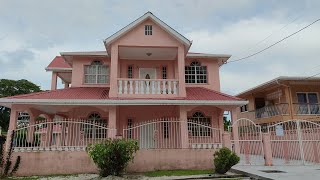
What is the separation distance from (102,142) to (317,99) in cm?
1876

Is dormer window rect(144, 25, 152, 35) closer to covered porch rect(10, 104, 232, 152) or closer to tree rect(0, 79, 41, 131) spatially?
covered porch rect(10, 104, 232, 152)

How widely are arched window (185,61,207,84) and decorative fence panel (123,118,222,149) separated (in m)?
4.23

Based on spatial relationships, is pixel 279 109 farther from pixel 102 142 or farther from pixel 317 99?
pixel 102 142

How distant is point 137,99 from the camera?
1466 cm

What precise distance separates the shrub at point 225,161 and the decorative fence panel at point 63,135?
16.5 feet

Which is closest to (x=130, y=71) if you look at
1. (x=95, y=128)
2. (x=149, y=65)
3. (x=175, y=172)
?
(x=149, y=65)

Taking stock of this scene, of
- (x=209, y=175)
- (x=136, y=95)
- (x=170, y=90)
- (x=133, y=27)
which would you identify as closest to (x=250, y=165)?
(x=209, y=175)

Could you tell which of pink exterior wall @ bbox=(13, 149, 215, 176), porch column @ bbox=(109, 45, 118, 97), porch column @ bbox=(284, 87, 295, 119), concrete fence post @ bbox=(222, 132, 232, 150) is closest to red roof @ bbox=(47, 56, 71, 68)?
porch column @ bbox=(109, 45, 118, 97)

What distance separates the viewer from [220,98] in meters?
15.3

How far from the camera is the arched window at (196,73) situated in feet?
59.7

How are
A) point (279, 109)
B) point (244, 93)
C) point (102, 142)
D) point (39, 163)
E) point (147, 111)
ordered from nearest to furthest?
point (102, 142) < point (39, 163) < point (147, 111) < point (279, 109) < point (244, 93)

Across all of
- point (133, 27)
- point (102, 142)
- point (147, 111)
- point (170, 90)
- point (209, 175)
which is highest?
point (133, 27)

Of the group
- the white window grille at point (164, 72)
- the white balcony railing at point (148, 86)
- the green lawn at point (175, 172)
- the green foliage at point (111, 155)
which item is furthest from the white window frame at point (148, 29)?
the green lawn at point (175, 172)

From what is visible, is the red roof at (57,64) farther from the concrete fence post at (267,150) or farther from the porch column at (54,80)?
the concrete fence post at (267,150)
